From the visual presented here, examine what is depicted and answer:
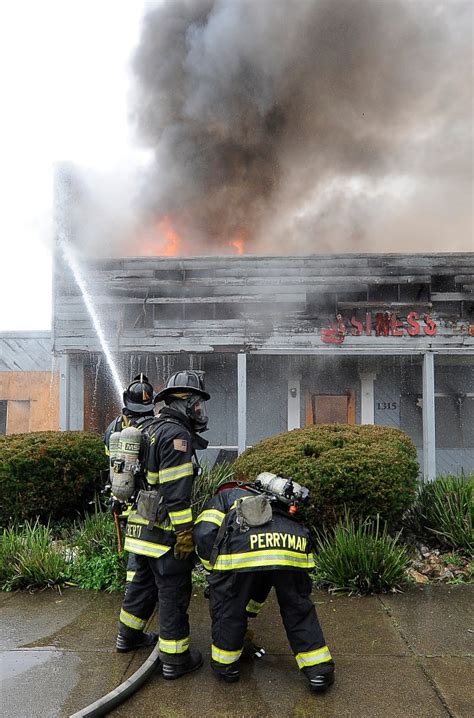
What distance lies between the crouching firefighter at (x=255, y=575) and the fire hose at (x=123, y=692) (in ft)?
1.18

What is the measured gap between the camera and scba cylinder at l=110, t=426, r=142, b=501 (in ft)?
11.2

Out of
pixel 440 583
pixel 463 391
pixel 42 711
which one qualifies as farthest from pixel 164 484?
pixel 463 391

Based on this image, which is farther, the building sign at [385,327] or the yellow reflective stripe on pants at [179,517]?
the building sign at [385,327]

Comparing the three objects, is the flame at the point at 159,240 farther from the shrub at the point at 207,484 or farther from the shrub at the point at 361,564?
the shrub at the point at 361,564

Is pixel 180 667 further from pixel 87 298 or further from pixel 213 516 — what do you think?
pixel 87 298

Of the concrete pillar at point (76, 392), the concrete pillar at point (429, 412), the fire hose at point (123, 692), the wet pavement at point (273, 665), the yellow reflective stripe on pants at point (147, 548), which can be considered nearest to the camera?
the fire hose at point (123, 692)

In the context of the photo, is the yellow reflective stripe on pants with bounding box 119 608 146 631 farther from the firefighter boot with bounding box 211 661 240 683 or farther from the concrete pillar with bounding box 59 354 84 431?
the concrete pillar with bounding box 59 354 84 431

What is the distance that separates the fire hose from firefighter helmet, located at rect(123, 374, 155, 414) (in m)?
1.72

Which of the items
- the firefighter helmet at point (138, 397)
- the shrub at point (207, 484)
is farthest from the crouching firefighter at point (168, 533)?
the shrub at point (207, 484)

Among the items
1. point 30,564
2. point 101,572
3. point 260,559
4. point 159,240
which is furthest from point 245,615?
point 159,240

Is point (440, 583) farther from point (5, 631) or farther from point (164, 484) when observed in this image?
point (5, 631)

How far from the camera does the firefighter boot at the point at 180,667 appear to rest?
3.07 m

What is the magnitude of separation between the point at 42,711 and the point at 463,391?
10.8 metres

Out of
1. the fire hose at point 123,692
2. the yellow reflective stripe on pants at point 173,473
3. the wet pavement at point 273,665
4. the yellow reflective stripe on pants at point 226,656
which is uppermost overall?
the yellow reflective stripe on pants at point 173,473
